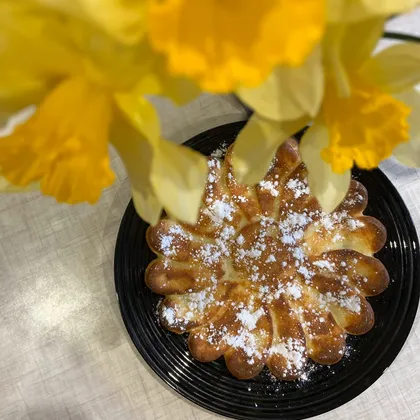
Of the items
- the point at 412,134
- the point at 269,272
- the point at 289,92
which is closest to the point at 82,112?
the point at 289,92

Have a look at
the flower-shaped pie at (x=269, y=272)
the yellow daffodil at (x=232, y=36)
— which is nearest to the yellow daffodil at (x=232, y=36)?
the yellow daffodil at (x=232, y=36)

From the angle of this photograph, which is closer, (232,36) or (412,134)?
(232,36)

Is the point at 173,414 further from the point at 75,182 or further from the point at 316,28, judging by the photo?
the point at 316,28

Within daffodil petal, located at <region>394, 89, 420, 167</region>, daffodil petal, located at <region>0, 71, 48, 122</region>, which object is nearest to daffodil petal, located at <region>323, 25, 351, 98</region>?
daffodil petal, located at <region>394, 89, 420, 167</region>

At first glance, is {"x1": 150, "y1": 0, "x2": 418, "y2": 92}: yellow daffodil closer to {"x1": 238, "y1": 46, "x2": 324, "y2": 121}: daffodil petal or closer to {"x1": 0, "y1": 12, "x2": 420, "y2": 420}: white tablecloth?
{"x1": 238, "y1": 46, "x2": 324, "y2": 121}: daffodil petal

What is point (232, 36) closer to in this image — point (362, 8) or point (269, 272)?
point (362, 8)

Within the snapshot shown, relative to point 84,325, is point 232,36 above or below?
above
